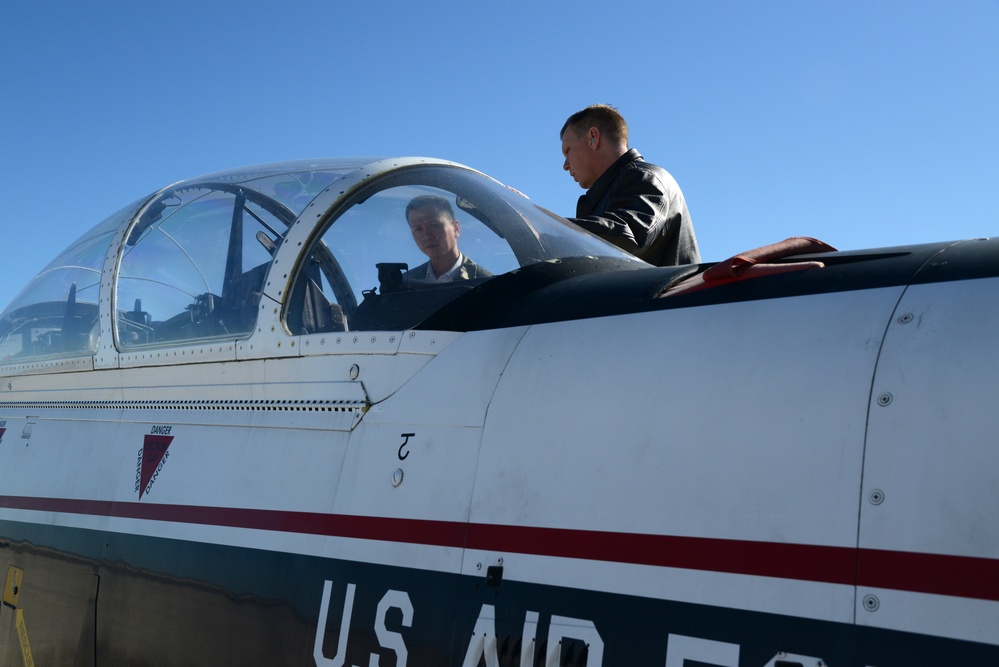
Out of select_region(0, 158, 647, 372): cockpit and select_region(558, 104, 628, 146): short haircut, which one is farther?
select_region(558, 104, 628, 146): short haircut

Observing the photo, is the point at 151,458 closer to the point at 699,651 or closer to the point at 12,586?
the point at 12,586

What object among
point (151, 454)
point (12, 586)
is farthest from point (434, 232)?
point (12, 586)

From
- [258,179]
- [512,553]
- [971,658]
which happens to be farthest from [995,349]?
[258,179]

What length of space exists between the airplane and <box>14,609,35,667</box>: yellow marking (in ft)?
0.06

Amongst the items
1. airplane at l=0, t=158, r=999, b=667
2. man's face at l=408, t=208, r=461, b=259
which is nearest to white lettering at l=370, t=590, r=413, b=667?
airplane at l=0, t=158, r=999, b=667

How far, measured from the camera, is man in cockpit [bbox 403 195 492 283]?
114 inches

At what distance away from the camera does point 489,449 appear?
88.0 inches

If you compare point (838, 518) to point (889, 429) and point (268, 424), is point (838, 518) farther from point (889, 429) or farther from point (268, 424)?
point (268, 424)

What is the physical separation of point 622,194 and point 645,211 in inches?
8.5

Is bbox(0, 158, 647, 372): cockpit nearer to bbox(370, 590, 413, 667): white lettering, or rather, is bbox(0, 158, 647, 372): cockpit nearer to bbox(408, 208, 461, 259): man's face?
bbox(408, 208, 461, 259): man's face

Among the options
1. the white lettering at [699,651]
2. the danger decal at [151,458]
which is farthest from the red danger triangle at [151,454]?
the white lettering at [699,651]

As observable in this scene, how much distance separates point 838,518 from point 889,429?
19 cm

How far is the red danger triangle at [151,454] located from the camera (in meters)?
3.14

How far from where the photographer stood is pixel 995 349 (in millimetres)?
1590
